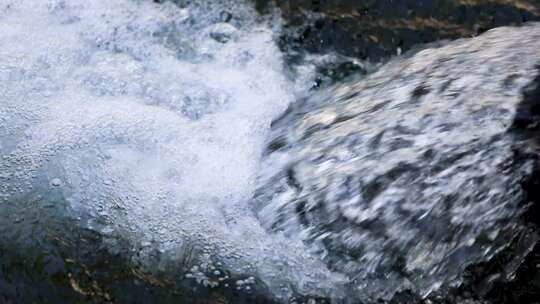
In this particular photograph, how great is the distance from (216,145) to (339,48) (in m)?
0.93

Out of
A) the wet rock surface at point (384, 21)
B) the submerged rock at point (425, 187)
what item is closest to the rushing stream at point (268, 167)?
the submerged rock at point (425, 187)

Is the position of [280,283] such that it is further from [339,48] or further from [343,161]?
[339,48]

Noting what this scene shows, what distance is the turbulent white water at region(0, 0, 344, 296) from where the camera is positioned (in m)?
2.68

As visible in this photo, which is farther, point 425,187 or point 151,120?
point 151,120

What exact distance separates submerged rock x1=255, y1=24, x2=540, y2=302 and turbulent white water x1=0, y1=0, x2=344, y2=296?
0.48 feet

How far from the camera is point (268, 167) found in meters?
2.94

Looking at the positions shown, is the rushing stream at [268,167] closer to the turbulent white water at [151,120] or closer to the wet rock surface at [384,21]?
the turbulent white water at [151,120]

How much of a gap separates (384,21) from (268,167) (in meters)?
1.22

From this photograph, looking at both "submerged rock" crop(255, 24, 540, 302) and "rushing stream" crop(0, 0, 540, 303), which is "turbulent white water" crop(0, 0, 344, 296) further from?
"submerged rock" crop(255, 24, 540, 302)

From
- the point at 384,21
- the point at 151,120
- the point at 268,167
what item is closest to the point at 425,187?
the point at 268,167

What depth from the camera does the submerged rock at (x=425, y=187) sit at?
253 cm

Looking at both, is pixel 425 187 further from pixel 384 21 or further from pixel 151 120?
pixel 384 21

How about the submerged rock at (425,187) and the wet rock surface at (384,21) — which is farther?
the wet rock surface at (384,21)

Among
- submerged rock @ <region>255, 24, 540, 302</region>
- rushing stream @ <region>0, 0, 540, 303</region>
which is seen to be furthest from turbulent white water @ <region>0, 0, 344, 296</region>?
submerged rock @ <region>255, 24, 540, 302</region>
